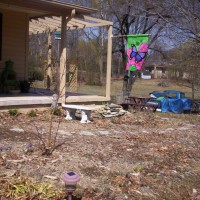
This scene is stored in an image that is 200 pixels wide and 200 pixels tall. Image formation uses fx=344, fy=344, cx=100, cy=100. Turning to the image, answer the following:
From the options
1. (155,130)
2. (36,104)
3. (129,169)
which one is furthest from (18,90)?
(129,169)

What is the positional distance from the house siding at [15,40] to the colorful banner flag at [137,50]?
12.0 feet

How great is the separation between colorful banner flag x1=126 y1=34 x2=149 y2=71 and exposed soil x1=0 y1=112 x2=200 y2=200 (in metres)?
2.71

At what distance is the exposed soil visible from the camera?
4.34 m

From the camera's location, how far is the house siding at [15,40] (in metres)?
11.1

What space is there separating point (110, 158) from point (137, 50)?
5.44m

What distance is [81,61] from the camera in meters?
27.6

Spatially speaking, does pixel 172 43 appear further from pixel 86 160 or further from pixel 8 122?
pixel 86 160

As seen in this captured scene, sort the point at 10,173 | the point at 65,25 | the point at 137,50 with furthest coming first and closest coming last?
the point at 137,50 < the point at 65,25 < the point at 10,173

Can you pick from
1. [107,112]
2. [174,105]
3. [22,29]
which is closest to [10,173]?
[107,112]

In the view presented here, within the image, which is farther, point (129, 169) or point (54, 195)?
point (129, 169)

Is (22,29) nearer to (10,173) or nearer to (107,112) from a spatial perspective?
(107,112)

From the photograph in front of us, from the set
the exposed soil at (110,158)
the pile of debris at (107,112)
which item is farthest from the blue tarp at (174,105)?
the exposed soil at (110,158)

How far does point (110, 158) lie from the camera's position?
5.48 meters

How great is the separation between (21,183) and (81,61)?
24061mm
